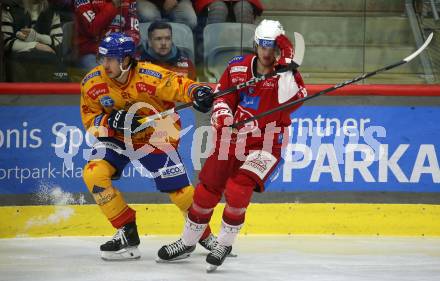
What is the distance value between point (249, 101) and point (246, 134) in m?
0.18

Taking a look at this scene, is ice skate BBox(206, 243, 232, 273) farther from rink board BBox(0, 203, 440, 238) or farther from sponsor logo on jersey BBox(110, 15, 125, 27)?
sponsor logo on jersey BBox(110, 15, 125, 27)

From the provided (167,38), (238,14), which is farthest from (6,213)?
(238,14)

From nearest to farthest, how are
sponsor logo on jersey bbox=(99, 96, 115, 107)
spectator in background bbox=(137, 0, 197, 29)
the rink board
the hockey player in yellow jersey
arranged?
the hockey player in yellow jersey, sponsor logo on jersey bbox=(99, 96, 115, 107), the rink board, spectator in background bbox=(137, 0, 197, 29)

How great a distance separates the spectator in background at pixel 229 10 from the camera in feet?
22.9

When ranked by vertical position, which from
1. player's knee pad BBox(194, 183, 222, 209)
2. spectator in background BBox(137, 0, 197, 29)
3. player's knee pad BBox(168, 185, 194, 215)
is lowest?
player's knee pad BBox(168, 185, 194, 215)

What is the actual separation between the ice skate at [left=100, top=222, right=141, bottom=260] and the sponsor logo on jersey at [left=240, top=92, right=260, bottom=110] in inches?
39.1

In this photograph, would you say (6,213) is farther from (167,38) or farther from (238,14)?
(238,14)

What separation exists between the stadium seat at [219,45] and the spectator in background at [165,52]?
126 millimetres

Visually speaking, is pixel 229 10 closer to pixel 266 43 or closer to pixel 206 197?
pixel 266 43

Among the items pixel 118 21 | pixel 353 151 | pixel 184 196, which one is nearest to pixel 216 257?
pixel 184 196

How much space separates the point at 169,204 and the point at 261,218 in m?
0.63

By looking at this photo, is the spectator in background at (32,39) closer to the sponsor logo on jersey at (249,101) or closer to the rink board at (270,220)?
the rink board at (270,220)

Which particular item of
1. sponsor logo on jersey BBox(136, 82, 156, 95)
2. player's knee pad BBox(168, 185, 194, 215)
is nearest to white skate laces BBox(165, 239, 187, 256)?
player's knee pad BBox(168, 185, 194, 215)

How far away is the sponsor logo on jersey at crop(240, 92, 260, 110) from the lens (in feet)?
18.5
